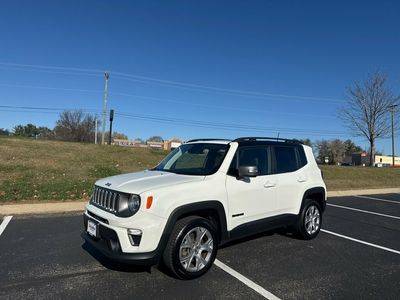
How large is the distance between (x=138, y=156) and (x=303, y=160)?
13.3 meters

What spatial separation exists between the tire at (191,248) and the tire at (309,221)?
91.7 inches

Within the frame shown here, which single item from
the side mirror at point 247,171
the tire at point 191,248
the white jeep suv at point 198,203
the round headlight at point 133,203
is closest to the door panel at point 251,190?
the white jeep suv at point 198,203

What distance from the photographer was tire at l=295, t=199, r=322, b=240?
7.24 meters

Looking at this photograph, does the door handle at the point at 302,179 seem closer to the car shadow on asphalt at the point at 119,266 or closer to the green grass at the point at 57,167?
the car shadow on asphalt at the point at 119,266

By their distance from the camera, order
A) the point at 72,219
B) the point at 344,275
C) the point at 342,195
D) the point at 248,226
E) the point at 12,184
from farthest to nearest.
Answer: the point at 342,195 → the point at 12,184 → the point at 72,219 → the point at 248,226 → the point at 344,275

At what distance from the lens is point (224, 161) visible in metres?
5.86

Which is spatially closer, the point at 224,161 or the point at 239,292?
the point at 239,292

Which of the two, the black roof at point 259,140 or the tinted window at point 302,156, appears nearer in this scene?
the black roof at point 259,140

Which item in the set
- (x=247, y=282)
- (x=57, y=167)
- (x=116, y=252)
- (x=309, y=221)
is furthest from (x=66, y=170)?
(x=247, y=282)

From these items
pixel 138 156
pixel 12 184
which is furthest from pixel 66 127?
pixel 12 184

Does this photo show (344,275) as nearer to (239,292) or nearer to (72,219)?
(239,292)

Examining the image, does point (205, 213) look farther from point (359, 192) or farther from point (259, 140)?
point (359, 192)

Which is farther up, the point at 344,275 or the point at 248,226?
the point at 248,226

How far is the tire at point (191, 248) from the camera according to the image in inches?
198
